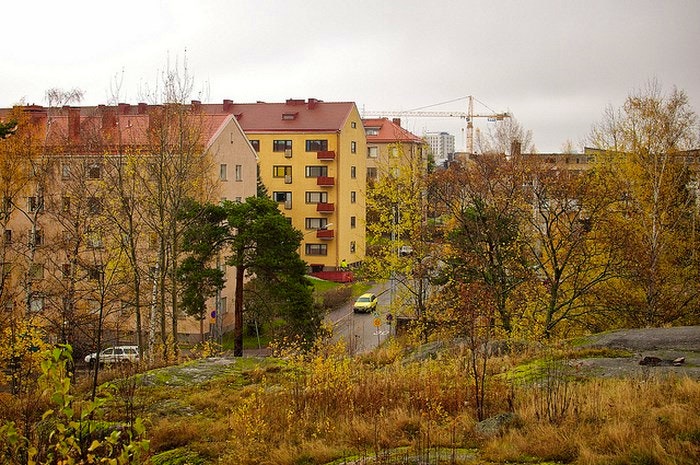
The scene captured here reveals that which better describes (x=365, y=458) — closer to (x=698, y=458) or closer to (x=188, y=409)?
(x=698, y=458)

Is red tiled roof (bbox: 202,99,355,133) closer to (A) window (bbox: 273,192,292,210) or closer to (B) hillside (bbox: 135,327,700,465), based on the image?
(A) window (bbox: 273,192,292,210)

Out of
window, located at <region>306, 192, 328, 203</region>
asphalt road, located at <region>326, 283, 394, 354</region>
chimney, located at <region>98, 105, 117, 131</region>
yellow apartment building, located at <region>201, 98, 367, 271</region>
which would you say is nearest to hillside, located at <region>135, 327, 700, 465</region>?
asphalt road, located at <region>326, 283, 394, 354</region>

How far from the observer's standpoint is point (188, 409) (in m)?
11.2

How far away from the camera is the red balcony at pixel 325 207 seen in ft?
181

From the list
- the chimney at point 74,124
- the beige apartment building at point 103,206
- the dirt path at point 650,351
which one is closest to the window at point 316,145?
the beige apartment building at point 103,206

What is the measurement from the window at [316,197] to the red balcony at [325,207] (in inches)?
30.5

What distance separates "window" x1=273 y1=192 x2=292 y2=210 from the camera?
56500mm

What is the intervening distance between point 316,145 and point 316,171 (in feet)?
7.05

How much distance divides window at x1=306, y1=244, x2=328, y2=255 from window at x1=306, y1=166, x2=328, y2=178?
579 cm

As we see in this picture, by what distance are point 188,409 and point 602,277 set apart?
15.3 m

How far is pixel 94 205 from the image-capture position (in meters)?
27.1

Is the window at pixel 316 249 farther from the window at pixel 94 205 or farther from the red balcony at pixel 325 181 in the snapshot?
the window at pixel 94 205

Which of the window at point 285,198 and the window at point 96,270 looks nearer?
the window at point 96,270

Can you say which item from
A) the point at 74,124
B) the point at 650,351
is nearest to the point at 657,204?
the point at 650,351
